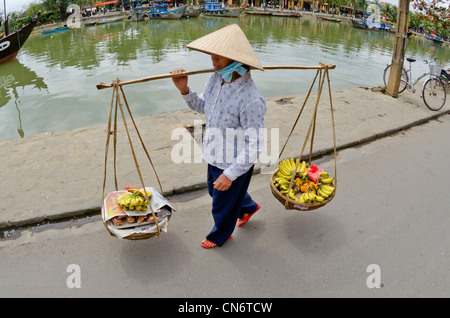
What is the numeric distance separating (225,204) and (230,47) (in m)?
1.07

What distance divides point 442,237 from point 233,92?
7.37ft

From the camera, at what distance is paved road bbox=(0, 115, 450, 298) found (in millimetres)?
2033

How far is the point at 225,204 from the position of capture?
2143 millimetres

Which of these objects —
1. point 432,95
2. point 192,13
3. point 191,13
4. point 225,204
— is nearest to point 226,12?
point 192,13

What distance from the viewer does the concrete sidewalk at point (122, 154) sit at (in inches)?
112

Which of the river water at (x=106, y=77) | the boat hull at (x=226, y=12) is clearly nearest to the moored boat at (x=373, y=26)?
the boat hull at (x=226, y=12)

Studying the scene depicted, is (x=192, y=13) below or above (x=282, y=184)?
above

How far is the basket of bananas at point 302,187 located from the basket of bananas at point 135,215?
38.4 inches

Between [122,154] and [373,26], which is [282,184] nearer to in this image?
[122,154]

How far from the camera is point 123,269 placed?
214 centimetres

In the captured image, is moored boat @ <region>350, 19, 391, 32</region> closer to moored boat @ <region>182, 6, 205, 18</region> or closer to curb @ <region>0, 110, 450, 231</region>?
moored boat @ <region>182, 6, 205, 18</region>

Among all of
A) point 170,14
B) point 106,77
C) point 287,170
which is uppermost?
point 170,14

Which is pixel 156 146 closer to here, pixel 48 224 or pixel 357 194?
pixel 48 224

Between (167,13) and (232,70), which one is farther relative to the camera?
(167,13)
